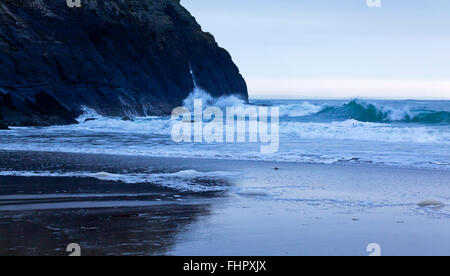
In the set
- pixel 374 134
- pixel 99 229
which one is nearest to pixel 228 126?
pixel 374 134

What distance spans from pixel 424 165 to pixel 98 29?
114 feet

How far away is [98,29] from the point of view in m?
42.6

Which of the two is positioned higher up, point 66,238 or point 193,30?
point 193,30

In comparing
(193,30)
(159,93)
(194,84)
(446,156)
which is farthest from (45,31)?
(446,156)

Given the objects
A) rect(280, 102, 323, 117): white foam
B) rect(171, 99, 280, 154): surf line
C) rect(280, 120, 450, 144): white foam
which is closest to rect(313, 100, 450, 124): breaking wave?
rect(280, 102, 323, 117): white foam

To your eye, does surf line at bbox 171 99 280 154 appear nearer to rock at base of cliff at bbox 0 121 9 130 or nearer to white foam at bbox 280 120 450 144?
white foam at bbox 280 120 450 144

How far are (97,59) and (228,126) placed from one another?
1643 centimetres

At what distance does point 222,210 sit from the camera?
671cm

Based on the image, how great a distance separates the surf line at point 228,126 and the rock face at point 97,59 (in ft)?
9.64

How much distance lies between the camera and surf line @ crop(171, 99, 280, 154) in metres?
18.9

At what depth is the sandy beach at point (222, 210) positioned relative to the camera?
16.4 feet

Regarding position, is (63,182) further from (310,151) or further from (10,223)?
(310,151)

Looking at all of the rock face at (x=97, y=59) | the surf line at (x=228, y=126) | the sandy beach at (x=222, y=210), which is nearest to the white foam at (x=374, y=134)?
the surf line at (x=228, y=126)
